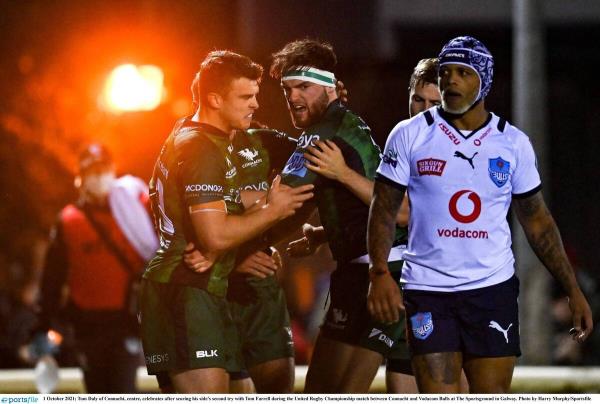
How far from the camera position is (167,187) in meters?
6.28

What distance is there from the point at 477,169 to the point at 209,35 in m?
10.4

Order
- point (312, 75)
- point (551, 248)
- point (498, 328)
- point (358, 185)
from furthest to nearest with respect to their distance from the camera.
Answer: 1. point (312, 75)
2. point (358, 185)
3. point (551, 248)
4. point (498, 328)

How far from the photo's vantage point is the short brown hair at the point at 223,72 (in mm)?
6367

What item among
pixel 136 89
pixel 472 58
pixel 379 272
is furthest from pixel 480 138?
pixel 136 89

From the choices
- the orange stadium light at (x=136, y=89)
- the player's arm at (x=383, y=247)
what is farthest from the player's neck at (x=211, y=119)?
the orange stadium light at (x=136, y=89)

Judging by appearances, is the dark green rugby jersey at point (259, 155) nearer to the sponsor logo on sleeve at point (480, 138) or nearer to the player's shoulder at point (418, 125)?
the player's shoulder at point (418, 125)

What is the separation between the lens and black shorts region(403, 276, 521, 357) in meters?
5.79

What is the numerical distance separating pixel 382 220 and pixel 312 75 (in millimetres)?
1157

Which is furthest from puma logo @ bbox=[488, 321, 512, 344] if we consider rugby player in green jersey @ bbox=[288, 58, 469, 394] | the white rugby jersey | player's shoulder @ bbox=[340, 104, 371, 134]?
player's shoulder @ bbox=[340, 104, 371, 134]

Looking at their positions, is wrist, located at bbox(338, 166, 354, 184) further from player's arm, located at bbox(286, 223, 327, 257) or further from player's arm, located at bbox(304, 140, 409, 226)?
player's arm, located at bbox(286, 223, 327, 257)

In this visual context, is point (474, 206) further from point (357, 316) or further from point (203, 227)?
point (203, 227)

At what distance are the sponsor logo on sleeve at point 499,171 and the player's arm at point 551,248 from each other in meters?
0.19

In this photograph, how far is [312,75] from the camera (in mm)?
6648

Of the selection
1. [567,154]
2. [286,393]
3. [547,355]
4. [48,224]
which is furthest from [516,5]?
[286,393]
